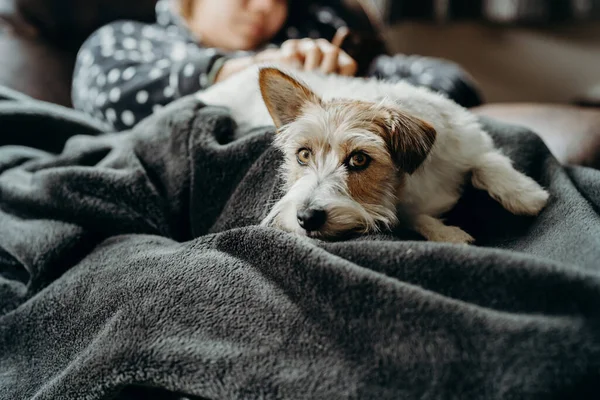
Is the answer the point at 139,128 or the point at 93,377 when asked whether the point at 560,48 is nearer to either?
the point at 139,128

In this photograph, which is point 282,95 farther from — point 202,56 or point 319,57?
point 202,56

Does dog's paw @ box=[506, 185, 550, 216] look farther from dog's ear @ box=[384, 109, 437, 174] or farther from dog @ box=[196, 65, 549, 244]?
dog's ear @ box=[384, 109, 437, 174]

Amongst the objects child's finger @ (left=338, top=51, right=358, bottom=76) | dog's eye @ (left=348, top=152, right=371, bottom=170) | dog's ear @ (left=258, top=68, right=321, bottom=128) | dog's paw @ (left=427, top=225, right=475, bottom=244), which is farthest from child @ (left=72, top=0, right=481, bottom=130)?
dog's paw @ (left=427, top=225, right=475, bottom=244)

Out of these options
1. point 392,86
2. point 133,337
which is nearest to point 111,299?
point 133,337

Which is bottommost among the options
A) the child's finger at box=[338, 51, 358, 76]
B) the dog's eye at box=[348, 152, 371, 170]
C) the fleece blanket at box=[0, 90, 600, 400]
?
the fleece blanket at box=[0, 90, 600, 400]

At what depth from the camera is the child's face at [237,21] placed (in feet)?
6.41

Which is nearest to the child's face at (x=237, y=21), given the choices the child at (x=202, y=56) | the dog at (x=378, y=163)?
the child at (x=202, y=56)

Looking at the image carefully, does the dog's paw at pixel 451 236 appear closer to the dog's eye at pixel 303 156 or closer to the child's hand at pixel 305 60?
the dog's eye at pixel 303 156

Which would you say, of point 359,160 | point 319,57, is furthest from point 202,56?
point 359,160

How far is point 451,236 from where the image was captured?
975 mm

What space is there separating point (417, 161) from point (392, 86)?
30cm

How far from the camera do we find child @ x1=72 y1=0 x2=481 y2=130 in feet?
5.32

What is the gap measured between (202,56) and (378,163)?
903mm

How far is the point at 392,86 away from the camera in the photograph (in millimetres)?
1202
